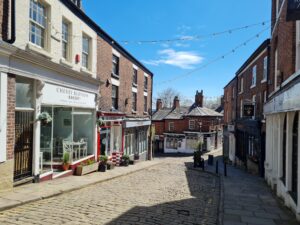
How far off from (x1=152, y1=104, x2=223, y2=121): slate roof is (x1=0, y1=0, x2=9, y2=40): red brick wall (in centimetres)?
4183

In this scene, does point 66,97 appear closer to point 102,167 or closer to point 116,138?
point 102,167

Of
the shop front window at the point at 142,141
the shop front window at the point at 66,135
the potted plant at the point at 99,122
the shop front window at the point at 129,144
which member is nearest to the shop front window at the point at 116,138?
the shop front window at the point at 129,144

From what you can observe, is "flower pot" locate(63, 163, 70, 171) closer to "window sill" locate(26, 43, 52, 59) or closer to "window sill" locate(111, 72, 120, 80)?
"window sill" locate(26, 43, 52, 59)

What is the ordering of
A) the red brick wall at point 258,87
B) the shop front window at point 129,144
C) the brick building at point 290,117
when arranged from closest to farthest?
the brick building at point 290,117 → the red brick wall at point 258,87 → the shop front window at point 129,144

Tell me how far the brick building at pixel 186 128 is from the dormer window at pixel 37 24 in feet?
127

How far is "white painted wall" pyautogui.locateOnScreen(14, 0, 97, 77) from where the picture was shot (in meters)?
9.12

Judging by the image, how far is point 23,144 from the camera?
9562mm

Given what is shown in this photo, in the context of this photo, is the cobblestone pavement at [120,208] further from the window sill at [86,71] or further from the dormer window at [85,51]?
the dormer window at [85,51]

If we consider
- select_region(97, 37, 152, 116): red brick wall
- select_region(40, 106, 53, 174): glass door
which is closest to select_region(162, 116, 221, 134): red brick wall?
select_region(97, 37, 152, 116): red brick wall

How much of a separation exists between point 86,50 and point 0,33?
701cm

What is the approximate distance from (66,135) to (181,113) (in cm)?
3897

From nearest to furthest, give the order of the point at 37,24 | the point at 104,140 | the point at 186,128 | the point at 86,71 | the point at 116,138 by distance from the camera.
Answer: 1. the point at 37,24
2. the point at 86,71
3. the point at 104,140
4. the point at 116,138
5. the point at 186,128

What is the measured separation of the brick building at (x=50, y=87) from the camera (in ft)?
28.1

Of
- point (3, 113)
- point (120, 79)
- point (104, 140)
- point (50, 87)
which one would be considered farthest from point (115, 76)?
point (3, 113)
